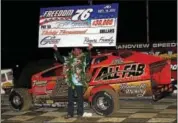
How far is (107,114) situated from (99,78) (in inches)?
34.3

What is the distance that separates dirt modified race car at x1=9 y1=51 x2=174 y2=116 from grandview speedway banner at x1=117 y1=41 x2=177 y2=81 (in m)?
2.28

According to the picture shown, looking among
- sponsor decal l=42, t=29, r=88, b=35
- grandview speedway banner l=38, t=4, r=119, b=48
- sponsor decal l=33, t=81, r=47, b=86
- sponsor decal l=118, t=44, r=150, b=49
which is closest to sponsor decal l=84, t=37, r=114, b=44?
grandview speedway banner l=38, t=4, r=119, b=48

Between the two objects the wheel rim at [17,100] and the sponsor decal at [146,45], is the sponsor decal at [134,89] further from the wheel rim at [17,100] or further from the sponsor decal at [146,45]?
the sponsor decal at [146,45]

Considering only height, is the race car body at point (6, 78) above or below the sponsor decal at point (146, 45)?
below

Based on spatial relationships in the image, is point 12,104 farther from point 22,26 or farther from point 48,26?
point 22,26

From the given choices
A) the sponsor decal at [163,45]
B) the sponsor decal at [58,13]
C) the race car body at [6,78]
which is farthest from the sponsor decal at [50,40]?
the sponsor decal at [163,45]

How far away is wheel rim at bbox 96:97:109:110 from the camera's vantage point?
10.0 metres

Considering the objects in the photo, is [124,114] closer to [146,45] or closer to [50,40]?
[50,40]

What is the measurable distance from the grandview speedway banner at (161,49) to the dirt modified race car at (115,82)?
2276mm

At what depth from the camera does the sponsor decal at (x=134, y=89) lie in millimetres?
9945

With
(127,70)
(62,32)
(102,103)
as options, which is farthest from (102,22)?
(102,103)

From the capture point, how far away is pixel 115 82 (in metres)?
10.1

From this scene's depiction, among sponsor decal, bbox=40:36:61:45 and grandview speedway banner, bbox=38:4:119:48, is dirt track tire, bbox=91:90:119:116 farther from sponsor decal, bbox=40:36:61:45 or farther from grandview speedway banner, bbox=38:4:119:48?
sponsor decal, bbox=40:36:61:45

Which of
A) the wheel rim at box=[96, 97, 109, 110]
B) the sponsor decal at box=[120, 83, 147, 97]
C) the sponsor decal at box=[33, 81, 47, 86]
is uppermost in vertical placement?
the sponsor decal at box=[33, 81, 47, 86]
